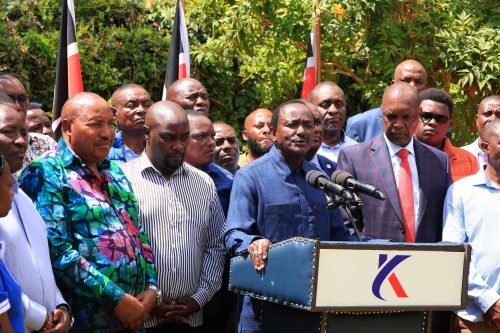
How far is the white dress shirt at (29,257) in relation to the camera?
4992 mm

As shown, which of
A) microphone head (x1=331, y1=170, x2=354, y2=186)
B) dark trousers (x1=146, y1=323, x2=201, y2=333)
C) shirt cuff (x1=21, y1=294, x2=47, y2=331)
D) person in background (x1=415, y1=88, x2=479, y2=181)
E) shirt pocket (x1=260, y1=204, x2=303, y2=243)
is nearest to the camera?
shirt cuff (x1=21, y1=294, x2=47, y2=331)

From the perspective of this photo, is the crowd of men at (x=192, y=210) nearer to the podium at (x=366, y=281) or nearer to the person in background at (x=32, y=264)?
the person in background at (x=32, y=264)

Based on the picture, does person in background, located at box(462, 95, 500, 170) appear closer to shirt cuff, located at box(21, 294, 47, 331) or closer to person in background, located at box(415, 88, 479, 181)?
person in background, located at box(415, 88, 479, 181)

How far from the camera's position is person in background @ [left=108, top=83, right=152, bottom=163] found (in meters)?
7.87

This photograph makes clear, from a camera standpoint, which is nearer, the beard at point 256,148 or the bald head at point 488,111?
the beard at point 256,148

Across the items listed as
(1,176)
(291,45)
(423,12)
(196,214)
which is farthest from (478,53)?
(1,176)

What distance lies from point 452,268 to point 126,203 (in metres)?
1.99

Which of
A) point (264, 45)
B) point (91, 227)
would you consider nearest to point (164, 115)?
point (91, 227)

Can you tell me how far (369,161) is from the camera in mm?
6910

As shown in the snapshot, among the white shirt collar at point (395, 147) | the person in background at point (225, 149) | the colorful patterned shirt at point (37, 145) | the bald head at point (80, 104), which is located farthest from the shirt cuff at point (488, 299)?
the colorful patterned shirt at point (37, 145)

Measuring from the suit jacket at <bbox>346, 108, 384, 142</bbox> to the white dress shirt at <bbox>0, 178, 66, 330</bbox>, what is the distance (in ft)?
13.1

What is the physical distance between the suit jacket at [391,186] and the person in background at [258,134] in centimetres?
135

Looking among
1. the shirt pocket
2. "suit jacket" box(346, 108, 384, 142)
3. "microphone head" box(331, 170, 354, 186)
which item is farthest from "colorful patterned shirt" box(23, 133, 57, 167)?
"suit jacket" box(346, 108, 384, 142)

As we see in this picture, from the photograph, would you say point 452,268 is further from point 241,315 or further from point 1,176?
point 1,176
